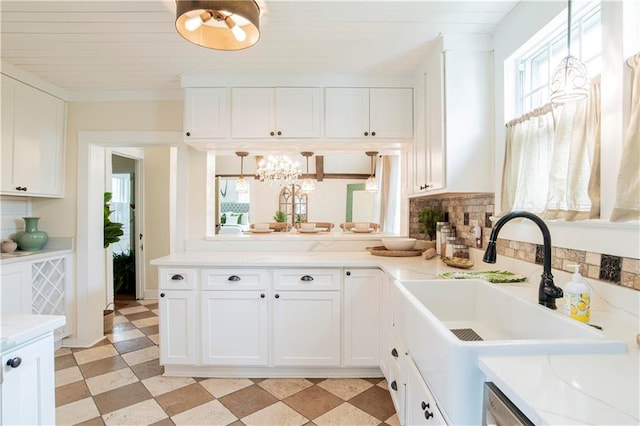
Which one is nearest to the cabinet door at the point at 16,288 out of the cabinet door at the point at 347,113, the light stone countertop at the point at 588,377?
the cabinet door at the point at 347,113

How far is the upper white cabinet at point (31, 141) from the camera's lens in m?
2.46

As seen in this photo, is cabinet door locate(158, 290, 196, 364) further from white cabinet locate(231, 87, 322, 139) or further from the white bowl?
the white bowl

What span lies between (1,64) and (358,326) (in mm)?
3366

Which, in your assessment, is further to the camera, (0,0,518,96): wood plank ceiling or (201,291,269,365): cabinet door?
(201,291,269,365): cabinet door

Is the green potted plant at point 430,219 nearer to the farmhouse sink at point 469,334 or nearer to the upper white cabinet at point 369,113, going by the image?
the upper white cabinet at point 369,113

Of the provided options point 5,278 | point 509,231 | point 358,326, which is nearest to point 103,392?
point 5,278

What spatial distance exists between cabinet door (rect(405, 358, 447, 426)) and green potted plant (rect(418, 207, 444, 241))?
156cm

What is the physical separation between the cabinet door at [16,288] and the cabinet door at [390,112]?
10.0 feet

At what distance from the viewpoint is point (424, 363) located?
1143 mm

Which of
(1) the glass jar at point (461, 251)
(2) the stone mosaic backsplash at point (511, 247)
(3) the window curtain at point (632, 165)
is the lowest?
(1) the glass jar at point (461, 251)

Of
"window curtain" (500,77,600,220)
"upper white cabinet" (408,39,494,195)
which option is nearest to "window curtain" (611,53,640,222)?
"window curtain" (500,77,600,220)

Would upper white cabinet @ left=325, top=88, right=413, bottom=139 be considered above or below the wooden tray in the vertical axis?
above

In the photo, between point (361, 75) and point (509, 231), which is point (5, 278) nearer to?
point (361, 75)

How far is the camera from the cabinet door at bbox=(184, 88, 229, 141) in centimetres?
255
